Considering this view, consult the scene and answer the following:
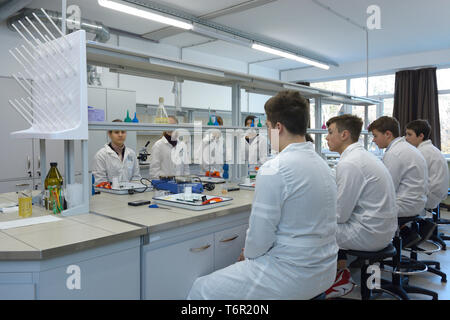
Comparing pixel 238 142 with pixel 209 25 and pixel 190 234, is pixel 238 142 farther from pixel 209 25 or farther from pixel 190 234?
pixel 209 25

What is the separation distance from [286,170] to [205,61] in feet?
18.9

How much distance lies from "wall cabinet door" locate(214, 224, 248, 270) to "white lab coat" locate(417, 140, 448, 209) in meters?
2.34

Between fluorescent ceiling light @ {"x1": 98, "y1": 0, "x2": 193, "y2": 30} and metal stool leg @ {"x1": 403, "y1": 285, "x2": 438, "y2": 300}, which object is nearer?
metal stool leg @ {"x1": 403, "y1": 285, "x2": 438, "y2": 300}

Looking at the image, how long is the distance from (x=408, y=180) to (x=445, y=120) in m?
4.84

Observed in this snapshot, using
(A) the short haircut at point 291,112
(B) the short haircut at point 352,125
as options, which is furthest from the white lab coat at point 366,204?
(A) the short haircut at point 291,112

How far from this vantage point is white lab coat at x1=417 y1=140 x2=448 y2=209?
11.5 ft

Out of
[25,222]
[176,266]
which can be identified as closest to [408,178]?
[176,266]

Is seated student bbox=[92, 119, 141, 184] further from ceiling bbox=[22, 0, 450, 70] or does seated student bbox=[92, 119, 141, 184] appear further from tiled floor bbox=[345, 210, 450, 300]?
tiled floor bbox=[345, 210, 450, 300]

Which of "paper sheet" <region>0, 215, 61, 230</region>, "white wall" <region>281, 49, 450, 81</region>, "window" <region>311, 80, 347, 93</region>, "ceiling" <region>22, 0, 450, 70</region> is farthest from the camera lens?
"window" <region>311, 80, 347, 93</region>

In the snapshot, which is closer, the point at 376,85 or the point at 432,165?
the point at 432,165

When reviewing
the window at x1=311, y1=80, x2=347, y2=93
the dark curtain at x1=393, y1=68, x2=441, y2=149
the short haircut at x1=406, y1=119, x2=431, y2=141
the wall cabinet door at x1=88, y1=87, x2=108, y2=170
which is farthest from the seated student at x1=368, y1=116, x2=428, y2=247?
the window at x1=311, y1=80, x2=347, y2=93

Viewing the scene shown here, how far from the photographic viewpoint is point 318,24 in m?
4.94

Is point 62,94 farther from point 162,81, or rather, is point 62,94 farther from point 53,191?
point 162,81

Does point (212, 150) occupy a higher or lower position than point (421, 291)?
higher
